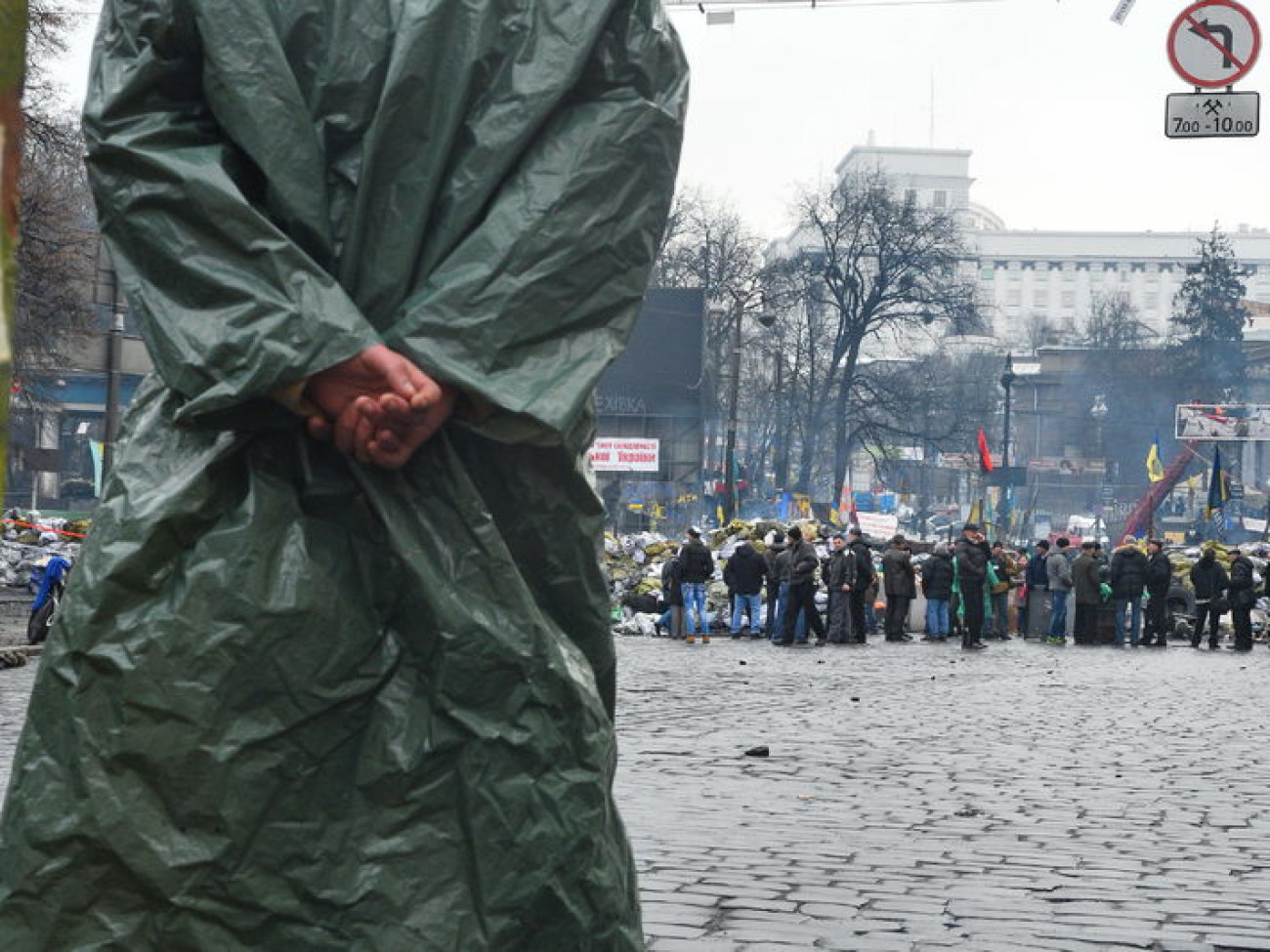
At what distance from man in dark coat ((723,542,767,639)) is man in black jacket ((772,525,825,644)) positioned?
0.68 m

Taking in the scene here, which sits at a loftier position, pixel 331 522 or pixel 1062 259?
pixel 1062 259

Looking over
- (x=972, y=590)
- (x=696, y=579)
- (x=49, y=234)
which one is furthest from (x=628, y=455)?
(x=972, y=590)

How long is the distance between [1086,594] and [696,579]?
21.0 ft

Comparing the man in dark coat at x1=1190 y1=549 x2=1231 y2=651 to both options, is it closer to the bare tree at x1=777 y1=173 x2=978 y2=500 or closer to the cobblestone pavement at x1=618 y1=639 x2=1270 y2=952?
the cobblestone pavement at x1=618 y1=639 x2=1270 y2=952

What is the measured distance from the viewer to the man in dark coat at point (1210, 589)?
2977 centimetres

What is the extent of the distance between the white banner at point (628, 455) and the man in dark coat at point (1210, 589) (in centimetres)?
2335

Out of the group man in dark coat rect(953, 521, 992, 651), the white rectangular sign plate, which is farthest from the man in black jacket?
the white rectangular sign plate

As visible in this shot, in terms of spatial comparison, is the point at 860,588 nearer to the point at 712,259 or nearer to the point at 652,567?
the point at 652,567

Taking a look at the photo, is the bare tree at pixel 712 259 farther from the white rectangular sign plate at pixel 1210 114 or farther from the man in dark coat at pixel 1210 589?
the white rectangular sign plate at pixel 1210 114

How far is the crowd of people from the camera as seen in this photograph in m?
27.3

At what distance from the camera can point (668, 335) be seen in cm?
5200

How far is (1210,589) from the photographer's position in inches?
1172

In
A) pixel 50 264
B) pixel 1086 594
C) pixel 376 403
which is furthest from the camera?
pixel 50 264

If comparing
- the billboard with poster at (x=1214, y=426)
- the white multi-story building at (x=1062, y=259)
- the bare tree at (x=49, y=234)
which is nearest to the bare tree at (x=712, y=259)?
the billboard with poster at (x=1214, y=426)
